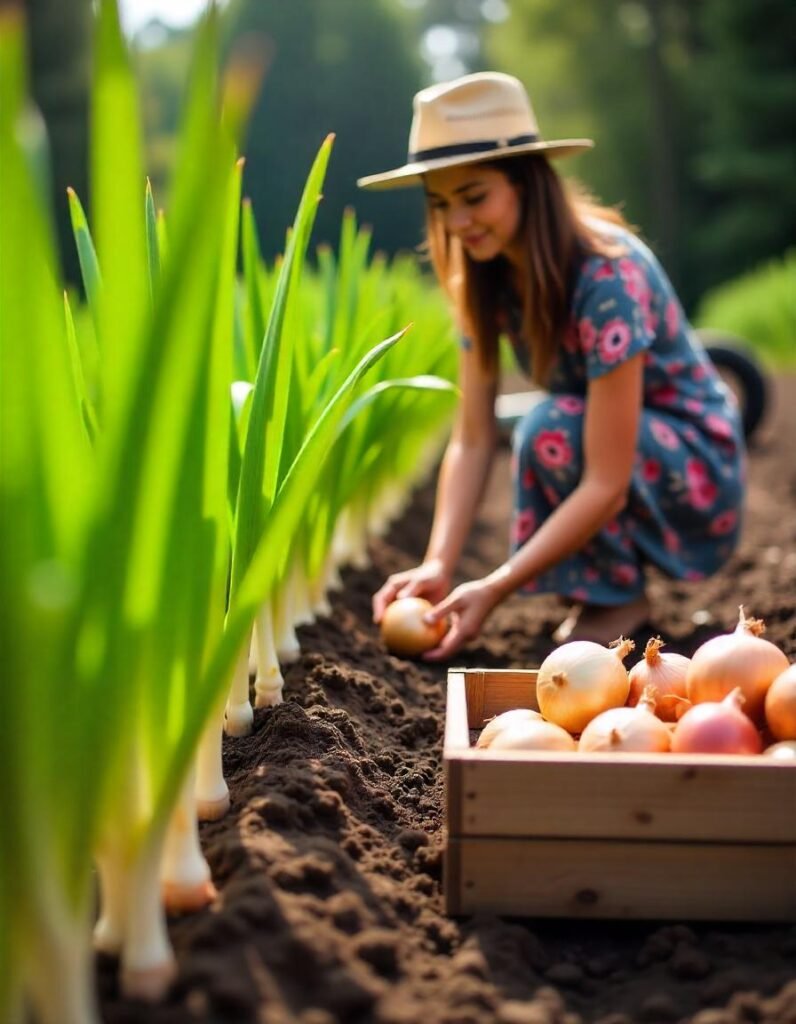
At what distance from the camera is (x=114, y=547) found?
2.49ft

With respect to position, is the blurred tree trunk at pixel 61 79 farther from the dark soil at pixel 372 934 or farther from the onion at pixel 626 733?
the onion at pixel 626 733

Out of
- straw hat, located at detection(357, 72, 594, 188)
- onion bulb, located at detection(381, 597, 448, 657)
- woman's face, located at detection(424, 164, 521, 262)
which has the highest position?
straw hat, located at detection(357, 72, 594, 188)

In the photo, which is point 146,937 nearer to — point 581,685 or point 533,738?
point 533,738

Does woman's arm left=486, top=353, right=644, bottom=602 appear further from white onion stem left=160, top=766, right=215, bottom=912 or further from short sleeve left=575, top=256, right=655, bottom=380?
white onion stem left=160, top=766, right=215, bottom=912

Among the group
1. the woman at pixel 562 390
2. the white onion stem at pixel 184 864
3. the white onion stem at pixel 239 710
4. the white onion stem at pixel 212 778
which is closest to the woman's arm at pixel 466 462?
the woman at pixel 562 390

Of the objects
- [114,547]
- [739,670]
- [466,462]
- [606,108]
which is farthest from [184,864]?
[606,108]

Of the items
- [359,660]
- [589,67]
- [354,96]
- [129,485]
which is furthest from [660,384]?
[589,67]

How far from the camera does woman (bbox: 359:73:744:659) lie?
1909 millimetres

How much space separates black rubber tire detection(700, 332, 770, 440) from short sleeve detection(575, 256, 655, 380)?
2669 millimetres

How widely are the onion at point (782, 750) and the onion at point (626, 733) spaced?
9 cm

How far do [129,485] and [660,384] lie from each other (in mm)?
1664

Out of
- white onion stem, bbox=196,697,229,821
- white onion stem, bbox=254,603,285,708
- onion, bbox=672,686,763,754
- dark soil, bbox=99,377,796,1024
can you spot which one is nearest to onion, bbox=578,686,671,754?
onion, bbox=672,686,763,754

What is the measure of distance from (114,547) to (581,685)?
0.62m

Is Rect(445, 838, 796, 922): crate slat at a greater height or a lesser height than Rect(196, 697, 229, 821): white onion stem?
lesser
